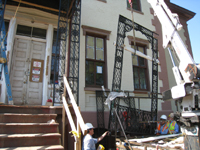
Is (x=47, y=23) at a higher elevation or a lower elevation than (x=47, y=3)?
lower

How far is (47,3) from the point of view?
269 inches

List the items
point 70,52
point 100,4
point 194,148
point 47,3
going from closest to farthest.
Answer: point 194,148 → point 70,52 → point 47,3 → point 100,4

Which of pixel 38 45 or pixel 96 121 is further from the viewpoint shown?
pixel 38 45

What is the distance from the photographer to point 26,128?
3.97 metres

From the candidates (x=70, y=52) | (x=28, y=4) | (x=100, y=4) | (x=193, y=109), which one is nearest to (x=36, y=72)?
(x=70, y=52)

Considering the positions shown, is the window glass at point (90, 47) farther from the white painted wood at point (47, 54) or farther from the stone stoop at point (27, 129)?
the stone stoop at point (27, 129)

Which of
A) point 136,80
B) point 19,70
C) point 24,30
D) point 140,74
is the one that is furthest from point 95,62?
point 24,30

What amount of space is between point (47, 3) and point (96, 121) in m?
5.14

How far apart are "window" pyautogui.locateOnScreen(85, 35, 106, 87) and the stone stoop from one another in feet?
9.45

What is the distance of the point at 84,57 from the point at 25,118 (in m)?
3.64

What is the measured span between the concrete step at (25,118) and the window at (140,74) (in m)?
4.92

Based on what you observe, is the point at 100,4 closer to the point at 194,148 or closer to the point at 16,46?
the point at 16,46

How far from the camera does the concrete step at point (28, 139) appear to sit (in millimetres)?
3520

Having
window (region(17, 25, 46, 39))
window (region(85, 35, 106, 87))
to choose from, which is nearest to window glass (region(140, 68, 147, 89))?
window (region(85, 35, 106, 87))
